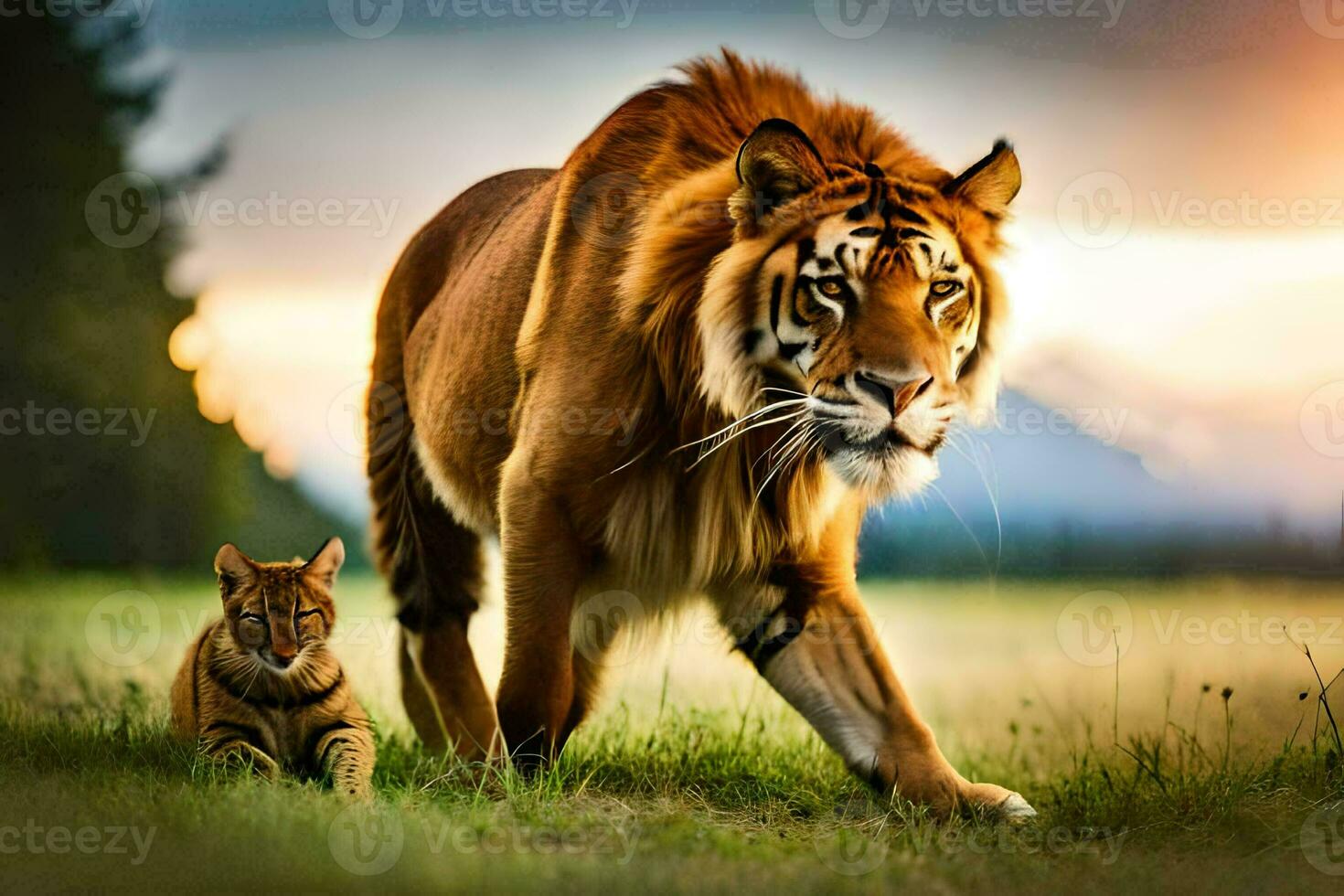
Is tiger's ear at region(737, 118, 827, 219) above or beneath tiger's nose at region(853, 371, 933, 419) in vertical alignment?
above

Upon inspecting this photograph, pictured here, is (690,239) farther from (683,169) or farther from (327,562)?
(327,562)

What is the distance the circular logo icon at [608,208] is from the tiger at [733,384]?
0.04ft

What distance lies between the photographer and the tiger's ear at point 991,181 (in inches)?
188

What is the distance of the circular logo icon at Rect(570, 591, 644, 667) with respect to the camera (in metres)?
5.32

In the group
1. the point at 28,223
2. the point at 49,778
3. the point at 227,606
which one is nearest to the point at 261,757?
the point at 227,606

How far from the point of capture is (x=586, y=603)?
5.28 meters

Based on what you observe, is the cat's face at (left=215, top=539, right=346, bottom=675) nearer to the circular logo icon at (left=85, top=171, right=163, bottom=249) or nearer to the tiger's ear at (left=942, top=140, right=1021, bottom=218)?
the tiger's ear at (left=942, top=140, right=1021, bottom=218)

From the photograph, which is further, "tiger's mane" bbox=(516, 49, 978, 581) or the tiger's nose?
"tiger's mane" bbox=(516, 49, 978, 581)

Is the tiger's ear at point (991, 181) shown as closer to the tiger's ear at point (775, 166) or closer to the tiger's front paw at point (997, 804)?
the tiger's ear at point (775, 166)

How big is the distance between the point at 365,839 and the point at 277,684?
45.5 inches

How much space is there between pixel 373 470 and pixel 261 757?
2343mm

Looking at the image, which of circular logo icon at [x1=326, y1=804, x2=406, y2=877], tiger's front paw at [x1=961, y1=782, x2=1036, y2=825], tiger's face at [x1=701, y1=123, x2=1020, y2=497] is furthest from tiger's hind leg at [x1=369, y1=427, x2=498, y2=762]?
tiger's face at [x1=701, y1=123, x2=1020, y2=497]

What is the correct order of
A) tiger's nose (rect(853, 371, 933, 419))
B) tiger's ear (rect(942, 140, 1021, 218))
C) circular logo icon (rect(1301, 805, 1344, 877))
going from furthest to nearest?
tiger's ear (rect(942, 140, 1021, 218)), circular logo icon (rect(1301, 805, 1344, 877)), tiger's nose (rect(853, 371, 933, 419))

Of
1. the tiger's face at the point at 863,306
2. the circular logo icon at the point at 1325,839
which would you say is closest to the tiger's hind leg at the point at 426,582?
the tiger's face at the point at 863,306
